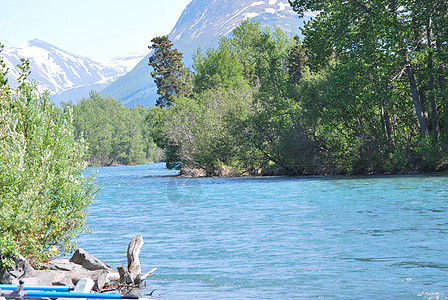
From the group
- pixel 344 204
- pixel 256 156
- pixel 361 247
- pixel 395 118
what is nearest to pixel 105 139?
pixel 256 156

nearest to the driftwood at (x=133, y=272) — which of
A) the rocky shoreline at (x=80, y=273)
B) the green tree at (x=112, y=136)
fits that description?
the rocky shoreline at (x=80, y=273)

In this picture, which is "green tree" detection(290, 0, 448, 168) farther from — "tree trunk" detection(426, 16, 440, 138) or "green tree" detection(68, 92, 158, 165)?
"green tree" detection(68, 92, 158, 165)

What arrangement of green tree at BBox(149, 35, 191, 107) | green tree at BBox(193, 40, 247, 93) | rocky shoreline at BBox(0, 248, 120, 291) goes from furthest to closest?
1. green tree at BBox(193, 40, 247, 93)
2. green tree at BBox(149, 35, 191, 107)
3. rocky shoreline at BBox(0, 248, 120, 291)

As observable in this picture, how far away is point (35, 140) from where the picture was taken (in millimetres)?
14250

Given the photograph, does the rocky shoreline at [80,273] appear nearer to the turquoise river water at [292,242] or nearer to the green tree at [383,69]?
the turquoise river water at [292,242]

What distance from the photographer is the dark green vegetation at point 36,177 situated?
13.2 m

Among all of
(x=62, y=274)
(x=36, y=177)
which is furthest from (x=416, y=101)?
(x=62, y=274)

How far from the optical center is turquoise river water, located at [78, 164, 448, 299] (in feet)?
Result: 43.7

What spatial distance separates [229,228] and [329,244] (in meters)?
5.39

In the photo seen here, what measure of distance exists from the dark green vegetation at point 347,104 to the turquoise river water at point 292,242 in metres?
8.84

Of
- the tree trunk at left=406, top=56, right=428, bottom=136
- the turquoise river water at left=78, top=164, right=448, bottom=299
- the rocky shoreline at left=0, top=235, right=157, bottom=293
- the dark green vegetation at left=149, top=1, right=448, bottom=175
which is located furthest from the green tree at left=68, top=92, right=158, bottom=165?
the rocky shoreline at left=0, top=235, right=157, bottom=293

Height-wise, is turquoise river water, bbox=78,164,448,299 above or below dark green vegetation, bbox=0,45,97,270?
below

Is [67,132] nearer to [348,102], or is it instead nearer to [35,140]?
[35,140]

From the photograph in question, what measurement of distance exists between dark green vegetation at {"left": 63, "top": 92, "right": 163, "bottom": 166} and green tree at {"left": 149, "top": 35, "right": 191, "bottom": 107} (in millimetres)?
64040
